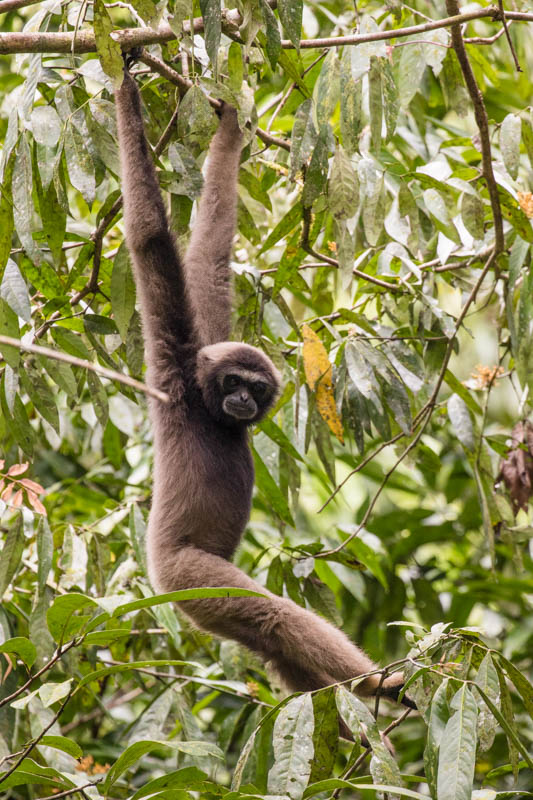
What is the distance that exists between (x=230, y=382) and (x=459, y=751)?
7.89 ft

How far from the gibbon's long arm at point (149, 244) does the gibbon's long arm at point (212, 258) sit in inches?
22.9

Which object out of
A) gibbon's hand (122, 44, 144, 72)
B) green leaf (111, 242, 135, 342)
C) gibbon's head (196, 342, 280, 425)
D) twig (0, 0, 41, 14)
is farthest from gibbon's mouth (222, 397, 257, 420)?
twig (0, 0, 41, 14)

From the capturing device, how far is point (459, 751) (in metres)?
2.30

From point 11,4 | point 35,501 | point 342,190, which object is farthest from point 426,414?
point 11,4

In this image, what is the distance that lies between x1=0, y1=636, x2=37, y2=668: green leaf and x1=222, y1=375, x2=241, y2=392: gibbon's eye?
1.87m

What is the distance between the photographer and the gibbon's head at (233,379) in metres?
4.32

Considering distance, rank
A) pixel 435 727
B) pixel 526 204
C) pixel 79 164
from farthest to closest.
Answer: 1. pixel 526 204
2. pixel 79 164
3. pixel 435 727

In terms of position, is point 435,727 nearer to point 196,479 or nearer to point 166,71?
point 196,479

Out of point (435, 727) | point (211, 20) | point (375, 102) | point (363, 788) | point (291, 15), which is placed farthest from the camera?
point (375, 102)

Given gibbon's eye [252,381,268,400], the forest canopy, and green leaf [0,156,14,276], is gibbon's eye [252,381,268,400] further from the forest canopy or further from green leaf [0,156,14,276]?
green leaf [0,156,14,276]

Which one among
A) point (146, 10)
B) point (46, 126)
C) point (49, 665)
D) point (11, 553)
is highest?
point (146, 10)

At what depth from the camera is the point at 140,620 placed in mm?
5090

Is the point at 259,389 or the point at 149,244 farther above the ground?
the point at 149,244

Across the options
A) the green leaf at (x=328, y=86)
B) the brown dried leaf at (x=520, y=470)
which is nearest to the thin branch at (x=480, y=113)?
the green leaf at (x=328, y=86)
